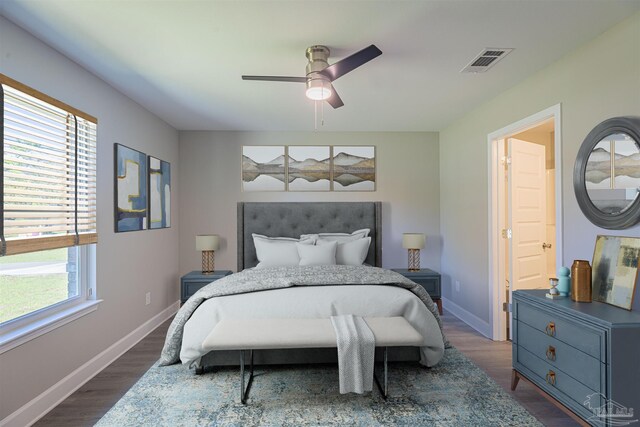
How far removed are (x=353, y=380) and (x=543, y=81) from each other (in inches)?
107

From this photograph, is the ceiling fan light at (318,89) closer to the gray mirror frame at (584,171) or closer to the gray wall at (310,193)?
the gray mirror frame at (584,171)

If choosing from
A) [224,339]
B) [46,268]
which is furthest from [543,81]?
[46,268]

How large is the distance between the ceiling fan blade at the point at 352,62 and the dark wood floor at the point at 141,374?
2477 millimetres

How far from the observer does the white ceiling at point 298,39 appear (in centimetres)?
196

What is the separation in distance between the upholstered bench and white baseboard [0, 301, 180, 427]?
1145 mm

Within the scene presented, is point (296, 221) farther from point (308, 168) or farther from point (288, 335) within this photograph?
point (288, 335)

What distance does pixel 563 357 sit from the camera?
2.00m

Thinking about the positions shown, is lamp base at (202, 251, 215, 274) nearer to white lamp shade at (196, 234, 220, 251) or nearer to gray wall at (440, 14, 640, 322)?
white lamp shade at (196, 234, 220, 251)

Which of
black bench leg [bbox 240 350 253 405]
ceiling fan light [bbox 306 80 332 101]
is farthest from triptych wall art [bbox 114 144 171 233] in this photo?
ceiling fan light [bbox 306 80 332 101]

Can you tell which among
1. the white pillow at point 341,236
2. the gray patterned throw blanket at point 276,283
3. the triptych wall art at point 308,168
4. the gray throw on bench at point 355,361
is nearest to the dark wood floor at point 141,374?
the gray patterned throw blanket at point 276,283

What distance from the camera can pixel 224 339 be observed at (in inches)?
83.9

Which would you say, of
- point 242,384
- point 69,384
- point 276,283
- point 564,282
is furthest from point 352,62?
point 69,384

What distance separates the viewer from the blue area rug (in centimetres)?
214

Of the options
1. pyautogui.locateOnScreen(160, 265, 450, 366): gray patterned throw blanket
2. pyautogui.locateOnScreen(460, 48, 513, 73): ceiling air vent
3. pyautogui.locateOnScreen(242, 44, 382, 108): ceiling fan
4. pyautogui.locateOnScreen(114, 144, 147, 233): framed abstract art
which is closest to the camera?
pyautogui.locateOnScreen(242, 44, 382, 108): ceiling fan
